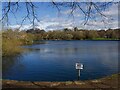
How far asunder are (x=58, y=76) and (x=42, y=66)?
17.7 feet

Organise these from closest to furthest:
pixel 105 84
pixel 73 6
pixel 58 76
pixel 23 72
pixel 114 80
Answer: pixel 73 6, pixel 105 84, pixel 114 80, pixel 58 76, pixel 23 72

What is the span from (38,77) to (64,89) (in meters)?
12.6

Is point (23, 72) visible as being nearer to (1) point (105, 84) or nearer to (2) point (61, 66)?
(2) point (61, 66)

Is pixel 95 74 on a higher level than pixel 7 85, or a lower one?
lower

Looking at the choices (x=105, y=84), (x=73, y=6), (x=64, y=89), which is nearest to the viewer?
(x=73, y=6)

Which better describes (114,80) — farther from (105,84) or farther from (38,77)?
(38,77)

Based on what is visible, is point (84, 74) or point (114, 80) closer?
point (114, 80)

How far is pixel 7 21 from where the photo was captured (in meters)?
5.36

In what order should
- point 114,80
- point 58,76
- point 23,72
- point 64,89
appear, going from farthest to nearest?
point 23,72 < point 58,76 < point 114,80 < point 64,89

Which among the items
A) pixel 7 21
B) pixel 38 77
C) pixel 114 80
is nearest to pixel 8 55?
pixel 38 77

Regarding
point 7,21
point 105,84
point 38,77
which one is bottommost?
point 38,77

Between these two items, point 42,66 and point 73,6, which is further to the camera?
point 42,66

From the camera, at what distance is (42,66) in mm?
26188

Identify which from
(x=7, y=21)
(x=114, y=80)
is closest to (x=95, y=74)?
(x=114, y=80)
